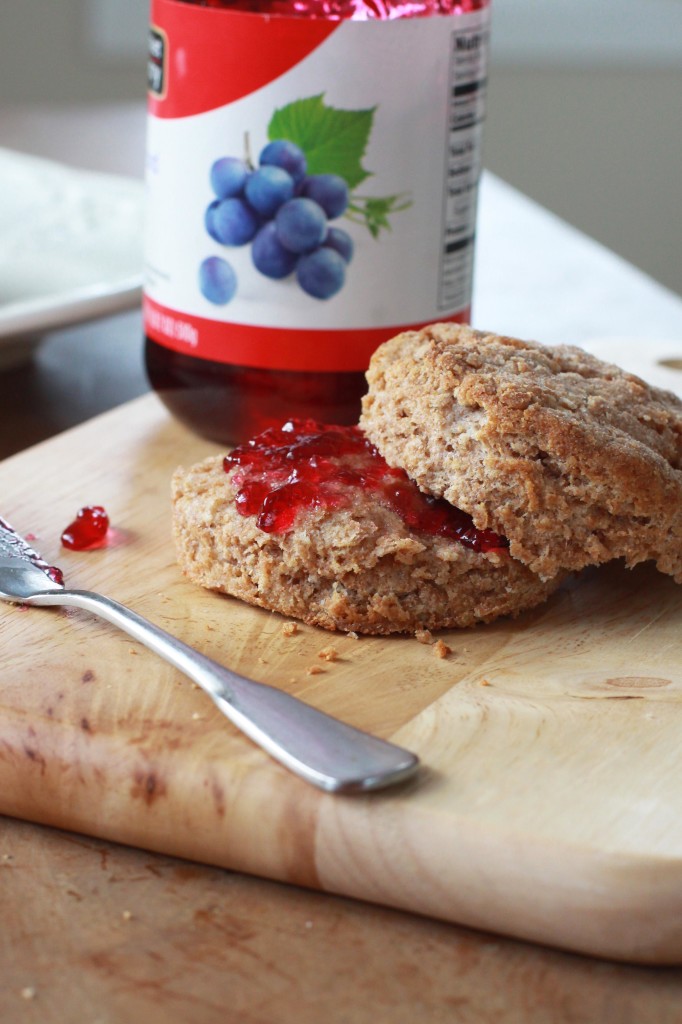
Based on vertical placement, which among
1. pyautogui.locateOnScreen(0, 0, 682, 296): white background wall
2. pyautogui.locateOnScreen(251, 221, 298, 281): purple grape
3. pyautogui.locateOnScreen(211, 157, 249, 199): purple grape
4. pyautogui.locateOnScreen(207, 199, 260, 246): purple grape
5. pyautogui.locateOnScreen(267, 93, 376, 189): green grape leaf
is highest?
pyautogui.locateOnScreen(267, 93, 376, 189): green grape leaf

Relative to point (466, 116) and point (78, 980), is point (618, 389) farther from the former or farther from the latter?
point (78, 980)

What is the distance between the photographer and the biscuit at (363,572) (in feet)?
4.52

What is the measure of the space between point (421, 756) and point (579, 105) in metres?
5.84

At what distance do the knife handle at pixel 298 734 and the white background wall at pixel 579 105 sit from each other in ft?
18.2

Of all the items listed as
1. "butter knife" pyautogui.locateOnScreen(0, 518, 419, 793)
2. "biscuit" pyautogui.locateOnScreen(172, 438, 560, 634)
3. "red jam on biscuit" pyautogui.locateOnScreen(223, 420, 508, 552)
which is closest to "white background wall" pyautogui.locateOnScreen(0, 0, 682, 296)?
"red jam on biscuit" pyautogui.locateOnScreen(223, 420, 508, 552)

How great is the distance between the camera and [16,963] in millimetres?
982

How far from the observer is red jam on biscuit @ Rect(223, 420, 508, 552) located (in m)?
1.41

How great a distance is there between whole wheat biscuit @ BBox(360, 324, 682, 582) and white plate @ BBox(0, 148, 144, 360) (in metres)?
0.96

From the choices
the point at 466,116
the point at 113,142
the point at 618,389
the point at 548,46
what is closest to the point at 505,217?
the point at 113,142

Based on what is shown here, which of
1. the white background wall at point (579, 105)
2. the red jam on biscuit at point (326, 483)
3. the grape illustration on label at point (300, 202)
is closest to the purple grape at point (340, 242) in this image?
the grape illustration on label at point (300, 202)

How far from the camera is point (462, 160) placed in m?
1.89

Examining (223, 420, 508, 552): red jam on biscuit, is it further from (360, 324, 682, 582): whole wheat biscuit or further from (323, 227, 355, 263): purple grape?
(323, 227, 355, 263): purple grape

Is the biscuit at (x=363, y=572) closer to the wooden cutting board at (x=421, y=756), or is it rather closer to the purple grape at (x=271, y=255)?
the wooden cutting board at (x=421, y=756)

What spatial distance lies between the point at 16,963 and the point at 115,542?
2.33ft
